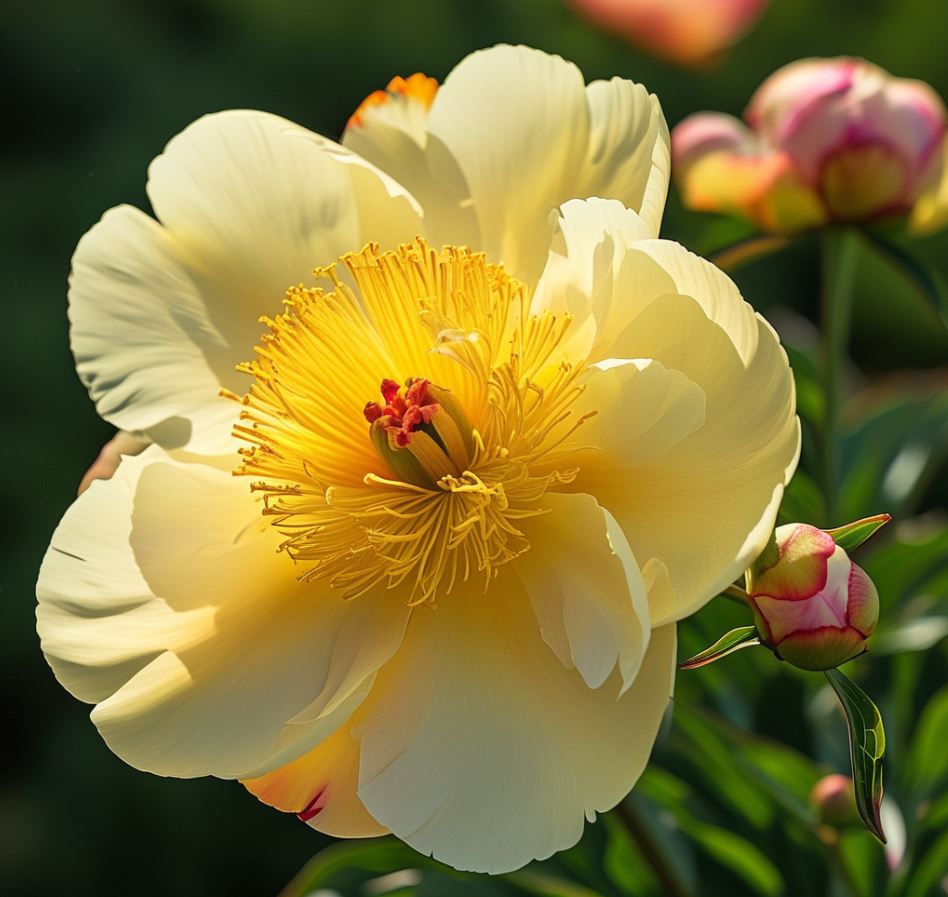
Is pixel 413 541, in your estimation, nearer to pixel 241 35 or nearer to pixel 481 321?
pixel 481 321

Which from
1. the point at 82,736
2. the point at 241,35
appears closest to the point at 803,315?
the point at 241,35

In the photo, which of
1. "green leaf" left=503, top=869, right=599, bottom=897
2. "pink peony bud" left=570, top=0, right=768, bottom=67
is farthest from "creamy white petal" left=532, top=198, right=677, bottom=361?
"pink peony bud" left=570, top=0, right=768, bottom=67

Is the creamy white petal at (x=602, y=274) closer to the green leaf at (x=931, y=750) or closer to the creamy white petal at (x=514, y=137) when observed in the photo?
the creamy white petal at (x=514, y=137)

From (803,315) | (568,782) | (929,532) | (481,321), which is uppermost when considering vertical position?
(481,321)

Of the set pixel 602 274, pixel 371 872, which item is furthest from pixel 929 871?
pixel 602 274

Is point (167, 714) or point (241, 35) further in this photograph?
point (241, 35)
